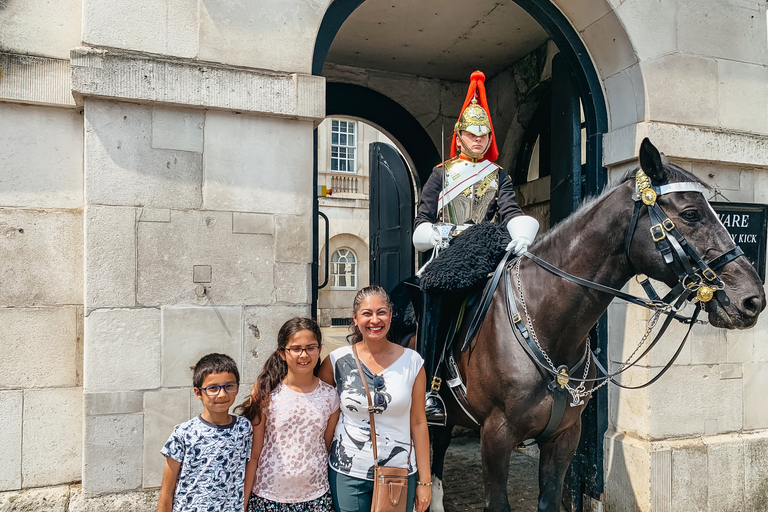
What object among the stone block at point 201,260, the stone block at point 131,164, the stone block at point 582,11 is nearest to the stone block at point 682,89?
the stone block at point 582,11

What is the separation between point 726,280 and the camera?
234 cm

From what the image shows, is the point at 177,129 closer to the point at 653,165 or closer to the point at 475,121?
the point at 475,121

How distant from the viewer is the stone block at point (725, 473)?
12.6ft

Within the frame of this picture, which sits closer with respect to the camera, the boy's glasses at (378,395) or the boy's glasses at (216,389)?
the boy's glasses at (216,389)

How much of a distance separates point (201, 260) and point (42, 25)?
146cm

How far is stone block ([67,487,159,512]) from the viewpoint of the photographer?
2.79 meters

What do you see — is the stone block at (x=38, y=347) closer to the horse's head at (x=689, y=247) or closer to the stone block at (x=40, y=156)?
the stone block at (x=40, y=156)

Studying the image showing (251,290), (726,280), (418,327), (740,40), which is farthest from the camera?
(740,40)

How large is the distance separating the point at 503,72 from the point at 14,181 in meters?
5.49

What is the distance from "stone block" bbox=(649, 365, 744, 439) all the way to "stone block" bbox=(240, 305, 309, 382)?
2.54 m

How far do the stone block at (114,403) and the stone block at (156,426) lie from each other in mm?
43

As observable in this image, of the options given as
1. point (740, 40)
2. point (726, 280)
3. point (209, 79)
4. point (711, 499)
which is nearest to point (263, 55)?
point (209, 79)

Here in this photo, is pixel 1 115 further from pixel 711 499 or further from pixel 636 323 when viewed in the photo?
pixel 711 499

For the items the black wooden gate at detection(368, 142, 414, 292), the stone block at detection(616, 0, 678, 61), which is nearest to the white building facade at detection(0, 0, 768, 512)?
the stone block at detection(616, 0, 678, 61)
